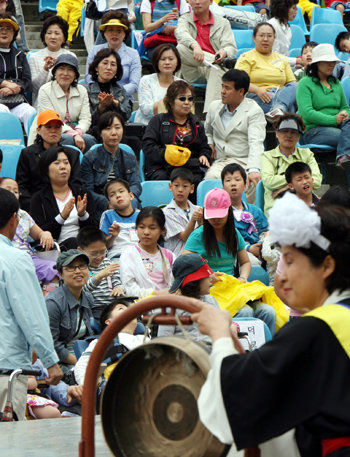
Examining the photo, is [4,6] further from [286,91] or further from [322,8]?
Answer: [322,8]

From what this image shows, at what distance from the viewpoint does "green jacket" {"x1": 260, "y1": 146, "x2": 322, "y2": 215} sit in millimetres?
8039

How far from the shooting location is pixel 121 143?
880 cm

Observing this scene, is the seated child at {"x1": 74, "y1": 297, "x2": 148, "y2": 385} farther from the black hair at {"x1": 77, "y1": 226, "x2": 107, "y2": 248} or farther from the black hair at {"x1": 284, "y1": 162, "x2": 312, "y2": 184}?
the black hair at {"x1": 284, "y1": 162, "x2": 312, "y2": 184}

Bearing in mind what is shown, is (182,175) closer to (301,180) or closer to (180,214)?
(180,214)

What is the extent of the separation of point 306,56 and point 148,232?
5.02 metres

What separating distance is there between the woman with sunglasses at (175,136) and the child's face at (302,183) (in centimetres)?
106

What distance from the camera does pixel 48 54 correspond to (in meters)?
9.93

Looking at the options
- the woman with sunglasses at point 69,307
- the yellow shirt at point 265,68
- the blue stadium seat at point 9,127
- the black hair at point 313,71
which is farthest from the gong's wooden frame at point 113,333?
the yellow shirt at point 265,68

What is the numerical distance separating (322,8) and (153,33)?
3643 millimetres

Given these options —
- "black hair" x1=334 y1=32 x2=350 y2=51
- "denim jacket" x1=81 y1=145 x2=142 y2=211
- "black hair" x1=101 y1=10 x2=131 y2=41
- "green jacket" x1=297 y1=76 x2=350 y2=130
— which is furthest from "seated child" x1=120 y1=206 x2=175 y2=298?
"black hair" x1=334 y1=32 x2=350 y2=51

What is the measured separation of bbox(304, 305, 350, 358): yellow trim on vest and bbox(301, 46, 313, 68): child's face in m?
8.61

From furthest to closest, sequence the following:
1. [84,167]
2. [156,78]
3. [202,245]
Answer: [156,78]
[84,167]
[202,245]

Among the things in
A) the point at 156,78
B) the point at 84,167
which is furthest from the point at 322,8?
the point at 84,167

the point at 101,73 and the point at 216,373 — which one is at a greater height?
the point at 216,373
